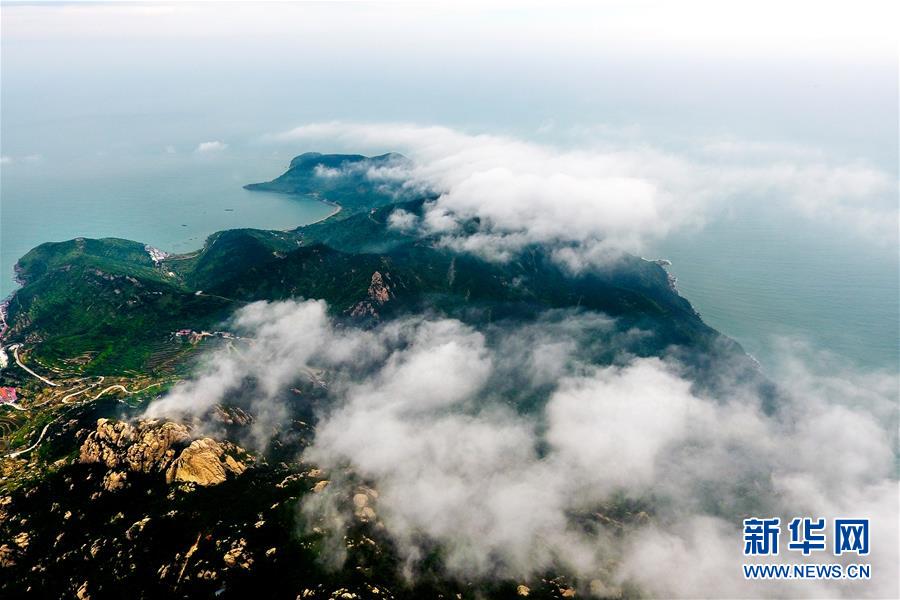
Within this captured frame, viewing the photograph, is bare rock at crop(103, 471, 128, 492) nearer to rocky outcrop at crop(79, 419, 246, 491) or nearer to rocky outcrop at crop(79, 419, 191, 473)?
rocky outcrop at crop(79, 419, 246, 491)

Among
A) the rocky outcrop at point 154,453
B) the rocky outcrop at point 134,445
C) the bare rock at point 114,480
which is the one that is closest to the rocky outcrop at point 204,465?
the rocky outcrop at point 154,453

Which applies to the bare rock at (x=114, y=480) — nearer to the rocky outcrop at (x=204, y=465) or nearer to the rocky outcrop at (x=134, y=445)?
the rocky outcrop at (x=134, y=445)

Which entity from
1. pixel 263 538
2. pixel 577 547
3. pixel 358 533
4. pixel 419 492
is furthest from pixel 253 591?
pixel 577 547

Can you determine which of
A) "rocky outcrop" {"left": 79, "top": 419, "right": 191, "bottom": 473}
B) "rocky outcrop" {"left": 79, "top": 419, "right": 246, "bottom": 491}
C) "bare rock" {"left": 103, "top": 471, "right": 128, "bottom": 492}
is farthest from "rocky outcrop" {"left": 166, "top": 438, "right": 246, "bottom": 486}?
"bare rock" {"left": 103, "top": 471, "right": 128, "bottom": 492}

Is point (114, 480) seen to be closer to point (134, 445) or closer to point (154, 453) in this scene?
point (134, 445)

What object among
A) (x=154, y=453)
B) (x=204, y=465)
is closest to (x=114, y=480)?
(x=154, y=453)

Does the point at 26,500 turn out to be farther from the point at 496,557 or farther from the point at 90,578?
the point at 496,557

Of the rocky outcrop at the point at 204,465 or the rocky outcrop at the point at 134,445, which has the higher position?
the rocky outcrop at the point at 134,445

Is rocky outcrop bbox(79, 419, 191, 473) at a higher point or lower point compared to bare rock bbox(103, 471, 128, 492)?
higher
